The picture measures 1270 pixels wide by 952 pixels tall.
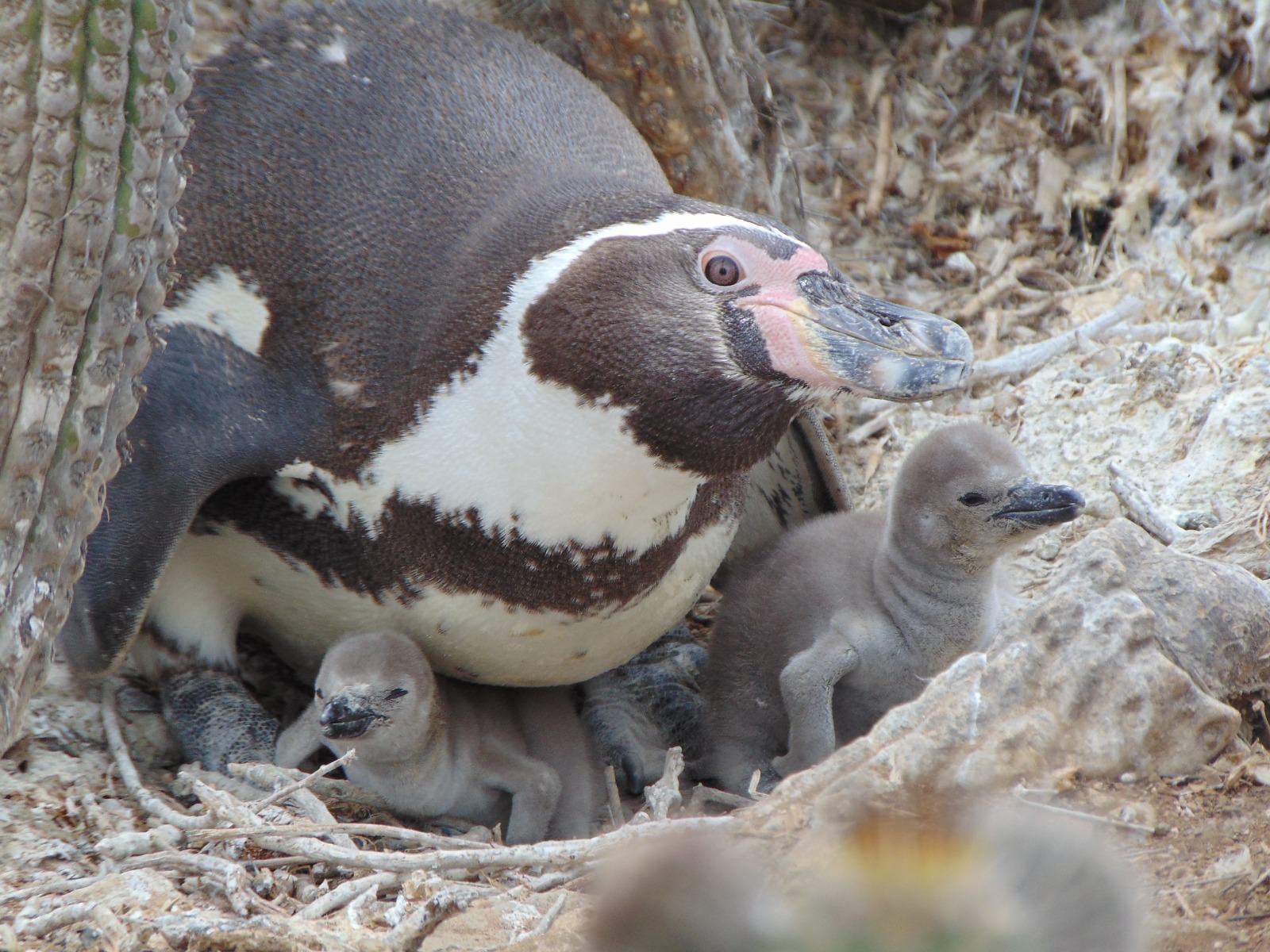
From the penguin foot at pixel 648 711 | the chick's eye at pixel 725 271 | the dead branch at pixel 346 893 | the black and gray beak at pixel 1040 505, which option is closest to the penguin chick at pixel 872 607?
the black and gray beak at pixel 1040 505

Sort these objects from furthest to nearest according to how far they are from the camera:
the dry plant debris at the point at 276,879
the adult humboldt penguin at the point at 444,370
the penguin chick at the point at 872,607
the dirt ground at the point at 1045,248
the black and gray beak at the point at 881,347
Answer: the dirt ground at the point at 1045,248 → the penguin chick at the point at 872,607 → the adult humboldt penguin at the point at 444,370 → the black and gray beak at the point at 881,347 → the dry plant debris at the point at 276,879

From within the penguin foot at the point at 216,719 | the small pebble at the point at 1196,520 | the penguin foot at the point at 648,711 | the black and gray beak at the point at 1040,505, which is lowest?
the penguin foot at the point at 648,711

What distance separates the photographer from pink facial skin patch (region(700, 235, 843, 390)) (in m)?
2.61

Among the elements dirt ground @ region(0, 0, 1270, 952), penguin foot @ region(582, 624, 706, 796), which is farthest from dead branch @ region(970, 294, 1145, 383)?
penguin foot @ region(582, 624, 706, 796)

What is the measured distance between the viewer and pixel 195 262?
3117 mm

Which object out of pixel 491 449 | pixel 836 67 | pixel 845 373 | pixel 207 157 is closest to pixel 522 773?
pixel 491 449

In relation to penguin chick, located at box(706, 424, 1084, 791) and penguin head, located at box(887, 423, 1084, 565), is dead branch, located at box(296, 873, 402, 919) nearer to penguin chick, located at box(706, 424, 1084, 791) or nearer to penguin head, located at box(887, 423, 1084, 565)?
penguin chick, located at box(706, 424, 1084, 791)

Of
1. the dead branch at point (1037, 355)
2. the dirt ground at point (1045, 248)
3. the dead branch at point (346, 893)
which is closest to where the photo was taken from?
the dead branch at point (346, 893)

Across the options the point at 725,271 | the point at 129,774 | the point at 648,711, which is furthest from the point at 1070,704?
the point at 129,774

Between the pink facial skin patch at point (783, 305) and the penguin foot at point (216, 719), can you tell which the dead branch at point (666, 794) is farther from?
the penguin foot at point (216, 719)

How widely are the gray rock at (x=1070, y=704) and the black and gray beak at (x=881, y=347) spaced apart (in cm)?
48

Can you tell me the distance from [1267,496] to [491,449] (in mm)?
1989

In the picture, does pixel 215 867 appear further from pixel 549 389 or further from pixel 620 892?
pixel 620 892

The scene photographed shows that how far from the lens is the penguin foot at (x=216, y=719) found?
3359mm
